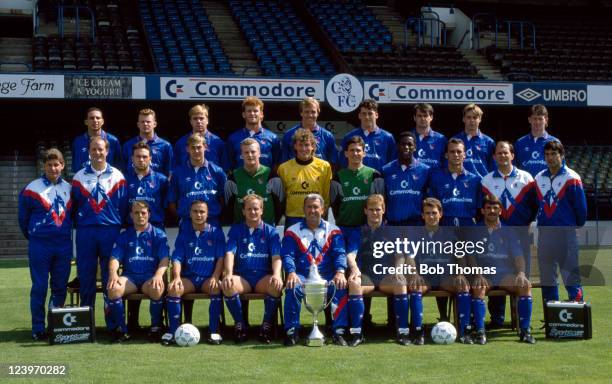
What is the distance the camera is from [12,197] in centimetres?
1819

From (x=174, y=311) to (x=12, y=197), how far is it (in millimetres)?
13069

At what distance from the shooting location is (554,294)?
7.23m

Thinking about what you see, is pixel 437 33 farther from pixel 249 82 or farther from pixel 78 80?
pixel 78 80

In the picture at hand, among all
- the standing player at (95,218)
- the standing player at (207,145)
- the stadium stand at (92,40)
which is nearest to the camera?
the standing player at (95,218)

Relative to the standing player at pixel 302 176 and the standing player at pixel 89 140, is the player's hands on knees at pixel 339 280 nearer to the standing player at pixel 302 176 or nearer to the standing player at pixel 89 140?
the standing player at pixel 302 176

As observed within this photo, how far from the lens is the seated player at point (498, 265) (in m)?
6.63

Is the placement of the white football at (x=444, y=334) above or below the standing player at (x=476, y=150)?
below

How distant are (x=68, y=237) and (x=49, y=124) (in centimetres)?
1271

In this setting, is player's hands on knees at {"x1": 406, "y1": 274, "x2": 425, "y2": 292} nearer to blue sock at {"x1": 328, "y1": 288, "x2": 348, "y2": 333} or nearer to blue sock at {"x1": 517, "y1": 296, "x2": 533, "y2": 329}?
blue sock at {"x1": 328, "y1": 288, "x2": 348, "y2": 333}

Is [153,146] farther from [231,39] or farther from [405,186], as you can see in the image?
[231,39]

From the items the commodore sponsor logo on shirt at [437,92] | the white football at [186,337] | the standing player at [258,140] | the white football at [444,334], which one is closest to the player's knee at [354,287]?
the white football at [444,334]

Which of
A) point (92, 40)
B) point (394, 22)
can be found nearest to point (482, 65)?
point (394, 22)

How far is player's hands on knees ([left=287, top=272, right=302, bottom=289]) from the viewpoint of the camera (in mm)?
6426

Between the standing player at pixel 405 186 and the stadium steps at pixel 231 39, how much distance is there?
1264 centimetres
